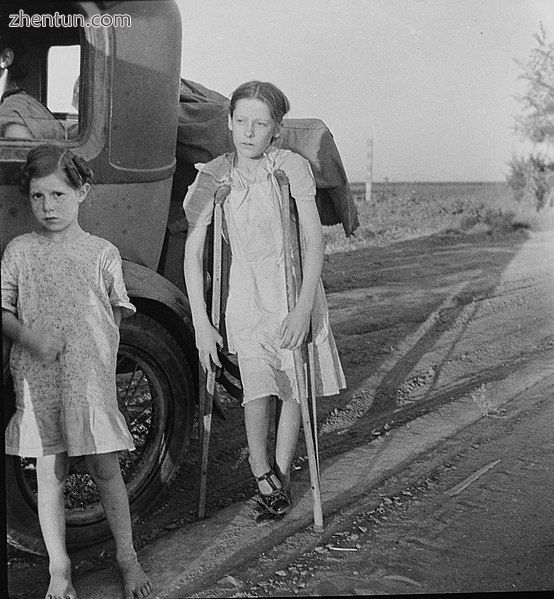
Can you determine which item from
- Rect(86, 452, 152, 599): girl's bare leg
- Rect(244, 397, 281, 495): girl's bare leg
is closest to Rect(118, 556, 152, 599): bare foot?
Rect(86, 452, 152, 599): girl's bare leg

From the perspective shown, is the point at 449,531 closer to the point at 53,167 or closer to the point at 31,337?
the point at 31,337

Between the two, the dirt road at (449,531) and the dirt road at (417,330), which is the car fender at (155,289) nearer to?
the dirt road at (417,330)

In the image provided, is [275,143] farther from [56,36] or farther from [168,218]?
[56,36]

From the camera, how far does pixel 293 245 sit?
3639mm

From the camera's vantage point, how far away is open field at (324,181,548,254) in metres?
3.90

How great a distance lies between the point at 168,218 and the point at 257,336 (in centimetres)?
67

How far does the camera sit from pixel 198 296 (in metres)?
3.65

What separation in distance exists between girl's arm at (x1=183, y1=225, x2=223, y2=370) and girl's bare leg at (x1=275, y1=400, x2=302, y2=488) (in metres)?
0.41

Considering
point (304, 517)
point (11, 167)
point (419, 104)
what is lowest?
point (304, 517)

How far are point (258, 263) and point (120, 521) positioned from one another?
3.83 feet

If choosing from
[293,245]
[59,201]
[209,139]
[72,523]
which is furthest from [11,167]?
[72,523]

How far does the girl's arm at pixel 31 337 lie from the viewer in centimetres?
312

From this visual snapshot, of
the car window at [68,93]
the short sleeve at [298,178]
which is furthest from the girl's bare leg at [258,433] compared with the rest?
the car window at [68,93]

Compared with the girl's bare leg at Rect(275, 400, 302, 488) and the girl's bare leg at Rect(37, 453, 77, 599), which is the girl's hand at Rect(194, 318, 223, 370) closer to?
the girl's bare leg at Rect(275, 400, 302, 488)
